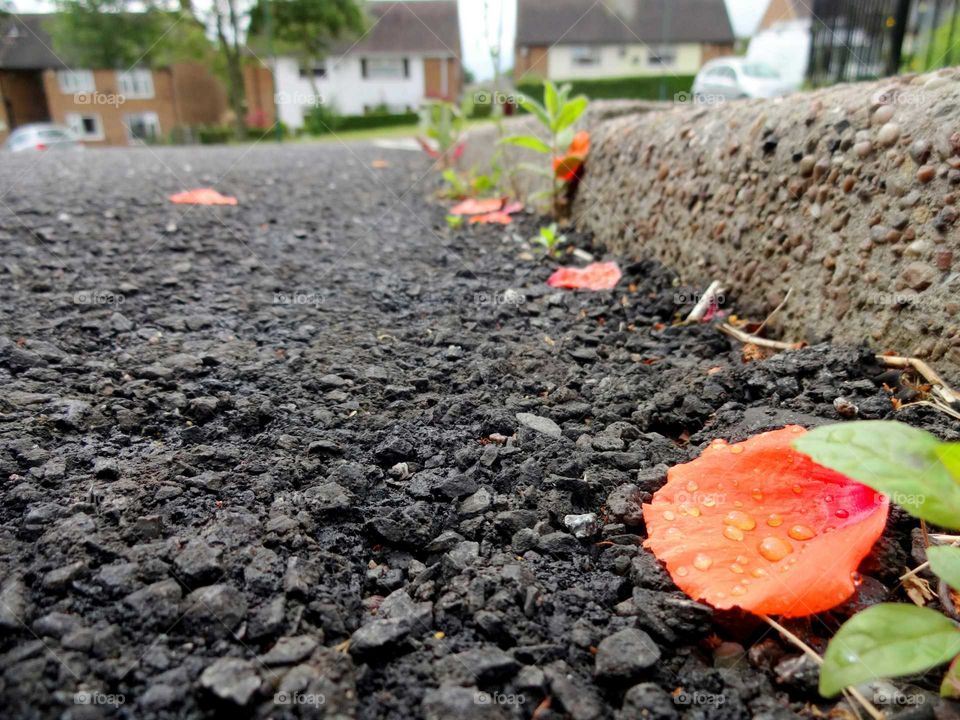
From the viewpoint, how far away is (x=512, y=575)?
0.90 meters

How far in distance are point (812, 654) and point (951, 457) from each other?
29cm

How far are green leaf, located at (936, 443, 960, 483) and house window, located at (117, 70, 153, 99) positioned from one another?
98.1 feet

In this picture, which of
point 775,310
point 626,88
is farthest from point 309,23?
point 775,310

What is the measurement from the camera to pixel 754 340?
162cm

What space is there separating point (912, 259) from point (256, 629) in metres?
1.36

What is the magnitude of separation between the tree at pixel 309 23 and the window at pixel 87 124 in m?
9.36

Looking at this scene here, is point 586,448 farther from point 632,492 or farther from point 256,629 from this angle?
point 256,629

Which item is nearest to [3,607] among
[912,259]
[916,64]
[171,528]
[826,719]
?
[171,528]

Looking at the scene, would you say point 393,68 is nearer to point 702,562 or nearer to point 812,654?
point 702,562

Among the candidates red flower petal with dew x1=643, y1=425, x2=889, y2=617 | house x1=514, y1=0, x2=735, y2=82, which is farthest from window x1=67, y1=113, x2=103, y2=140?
red flower petal with dew x1=643, y1=425, x2=889, y2=617

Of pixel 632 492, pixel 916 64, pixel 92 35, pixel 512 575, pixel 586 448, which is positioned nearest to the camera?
pixel 512 575

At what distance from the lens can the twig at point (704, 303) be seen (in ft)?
6.00

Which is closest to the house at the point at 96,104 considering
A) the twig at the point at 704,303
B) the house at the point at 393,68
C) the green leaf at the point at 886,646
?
the house at the point at 393,68

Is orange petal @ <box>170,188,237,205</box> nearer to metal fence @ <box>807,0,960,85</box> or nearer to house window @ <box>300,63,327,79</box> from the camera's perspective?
metal fence @ <box>807,0,960,85</box>
